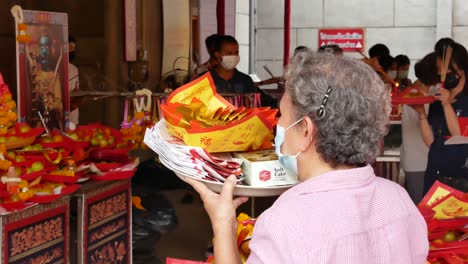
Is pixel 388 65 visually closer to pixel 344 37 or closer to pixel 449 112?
pixel 449 112

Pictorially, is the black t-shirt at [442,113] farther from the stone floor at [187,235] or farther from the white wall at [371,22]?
the white wall at [371,22]

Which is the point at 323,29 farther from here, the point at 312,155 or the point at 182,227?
the point at 312,155

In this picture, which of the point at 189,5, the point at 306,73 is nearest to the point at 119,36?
the point at 189,5

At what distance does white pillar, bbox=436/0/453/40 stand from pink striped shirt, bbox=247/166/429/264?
9.88m

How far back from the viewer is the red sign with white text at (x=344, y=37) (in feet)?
38.5

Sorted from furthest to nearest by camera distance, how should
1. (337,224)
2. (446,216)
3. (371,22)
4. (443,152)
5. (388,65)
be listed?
(371,22) < (388,65) < (443,152) < (446,216) < (337,224)

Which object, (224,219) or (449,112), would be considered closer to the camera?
(224,219)

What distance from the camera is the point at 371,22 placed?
11727mm

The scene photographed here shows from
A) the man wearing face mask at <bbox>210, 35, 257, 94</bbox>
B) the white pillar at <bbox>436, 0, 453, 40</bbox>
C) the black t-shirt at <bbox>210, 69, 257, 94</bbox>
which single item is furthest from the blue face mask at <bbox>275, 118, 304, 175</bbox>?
the white pillar at <bbox>436, 0, 453, 40</bbox>

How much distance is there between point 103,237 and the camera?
4055 mm

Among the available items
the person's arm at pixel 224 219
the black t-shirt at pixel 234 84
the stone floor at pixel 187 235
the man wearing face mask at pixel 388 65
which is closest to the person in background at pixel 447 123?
the black t-shirt at pixel 234 84

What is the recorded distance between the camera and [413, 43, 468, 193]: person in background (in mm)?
4328

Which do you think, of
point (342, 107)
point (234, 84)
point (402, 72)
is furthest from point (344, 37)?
point (342, 107)

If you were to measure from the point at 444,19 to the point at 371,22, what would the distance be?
108 cm
